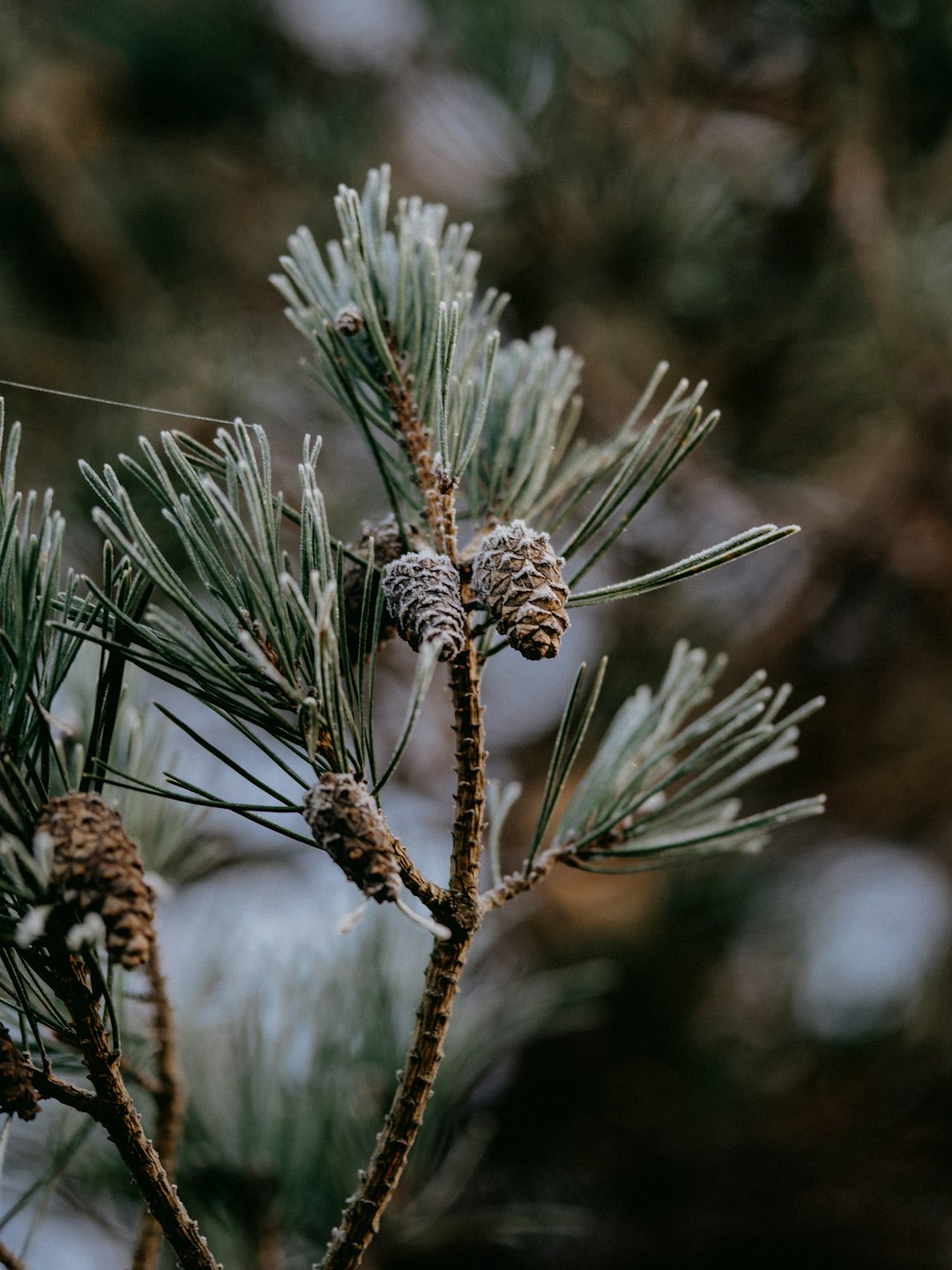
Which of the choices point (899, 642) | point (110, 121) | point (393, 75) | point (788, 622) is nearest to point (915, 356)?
point (788, 622)

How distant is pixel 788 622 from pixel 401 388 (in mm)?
861

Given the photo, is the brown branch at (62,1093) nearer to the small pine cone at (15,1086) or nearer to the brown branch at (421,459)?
the small pine cone at (15,1086)

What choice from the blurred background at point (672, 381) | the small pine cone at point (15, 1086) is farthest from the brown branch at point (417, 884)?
the blurred background at point (672, 381)

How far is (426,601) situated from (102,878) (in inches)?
4.3

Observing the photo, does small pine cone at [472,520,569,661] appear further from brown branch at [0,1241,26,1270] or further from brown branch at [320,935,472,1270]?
brown branch at [0,1241,26,1270]

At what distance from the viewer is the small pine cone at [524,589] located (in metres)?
0.29

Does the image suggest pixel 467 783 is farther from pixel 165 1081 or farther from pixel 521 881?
pixel 165 1081

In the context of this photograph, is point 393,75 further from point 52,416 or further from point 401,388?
point 401,388

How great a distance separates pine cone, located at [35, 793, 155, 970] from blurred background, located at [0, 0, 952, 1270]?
0.66 m

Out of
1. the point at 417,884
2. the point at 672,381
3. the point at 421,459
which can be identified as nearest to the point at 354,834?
the point at 417,884

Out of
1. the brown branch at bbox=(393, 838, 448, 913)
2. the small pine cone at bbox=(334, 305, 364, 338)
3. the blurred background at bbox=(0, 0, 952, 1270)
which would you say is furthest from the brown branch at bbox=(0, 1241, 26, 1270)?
the blurred background at bbox=(0, 0, 952, 1270)

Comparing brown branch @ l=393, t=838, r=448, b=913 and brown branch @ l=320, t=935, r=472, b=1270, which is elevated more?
brown branch @ l=393, t=838, r=448, b=913

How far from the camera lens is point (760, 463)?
1159mm

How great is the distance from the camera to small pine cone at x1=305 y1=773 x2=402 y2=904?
254mm
